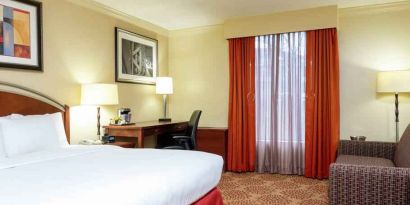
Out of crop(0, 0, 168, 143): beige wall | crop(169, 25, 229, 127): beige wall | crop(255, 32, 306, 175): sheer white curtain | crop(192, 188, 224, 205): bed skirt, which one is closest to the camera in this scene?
crop(192, 188, 224, 205): bed skirt

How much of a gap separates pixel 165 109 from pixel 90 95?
5.70 ft

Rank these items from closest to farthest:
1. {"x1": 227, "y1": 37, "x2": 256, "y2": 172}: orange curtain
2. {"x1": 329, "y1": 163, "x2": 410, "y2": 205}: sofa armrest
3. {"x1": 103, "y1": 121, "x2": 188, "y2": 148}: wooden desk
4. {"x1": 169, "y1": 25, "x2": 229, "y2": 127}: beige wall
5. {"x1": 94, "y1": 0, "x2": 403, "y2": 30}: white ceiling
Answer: {"x1": 329, "y1": 163, "x2": 410, "y2": 205}: sofa armrest
{"x1": 103, "y1": 121, "x2": 188, "y2": 148}: wooden desk
{"x1": 94, "y1": 0, "x2": 403, "y2": 30}: white ceiling
{"x1": 227, "y1": 37, "x2": 256, "y2": 172}: orange curtain
{"x1": 169, "y1": 25, "x2": 229, "y2": 127}: beige wall

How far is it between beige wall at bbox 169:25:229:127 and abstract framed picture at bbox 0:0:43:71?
2692 mm

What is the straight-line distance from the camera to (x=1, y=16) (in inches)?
115

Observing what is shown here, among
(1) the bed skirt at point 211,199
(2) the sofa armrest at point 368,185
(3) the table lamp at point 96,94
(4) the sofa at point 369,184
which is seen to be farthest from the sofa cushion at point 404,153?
(3) the table lamp at point 96,94

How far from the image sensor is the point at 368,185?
2496 mm

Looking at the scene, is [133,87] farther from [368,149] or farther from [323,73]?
[368,149]

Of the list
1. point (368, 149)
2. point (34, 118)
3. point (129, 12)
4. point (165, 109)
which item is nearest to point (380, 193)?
point (368, 149)

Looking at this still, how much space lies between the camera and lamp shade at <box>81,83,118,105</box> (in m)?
3.62

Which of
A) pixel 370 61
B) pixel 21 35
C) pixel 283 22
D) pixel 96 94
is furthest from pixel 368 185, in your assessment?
pixel 21 35

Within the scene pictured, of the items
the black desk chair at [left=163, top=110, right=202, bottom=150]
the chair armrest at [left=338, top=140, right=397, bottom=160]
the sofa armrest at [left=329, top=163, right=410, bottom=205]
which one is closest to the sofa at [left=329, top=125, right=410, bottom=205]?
the sofa armrest at [left=329, top=163, right=410, bottom=205]

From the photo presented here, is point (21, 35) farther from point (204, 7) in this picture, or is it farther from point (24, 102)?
point (204, 7)

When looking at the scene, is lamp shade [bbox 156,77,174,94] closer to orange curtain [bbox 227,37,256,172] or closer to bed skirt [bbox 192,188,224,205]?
orange curtain [bbox 227,37,256,172]

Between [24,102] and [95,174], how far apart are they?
174 cm
